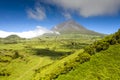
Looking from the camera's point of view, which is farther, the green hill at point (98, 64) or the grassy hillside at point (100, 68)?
the green hill at point (98, 64)

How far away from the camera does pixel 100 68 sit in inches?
2345

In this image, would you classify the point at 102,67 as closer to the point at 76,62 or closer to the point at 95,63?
the point at 95,63

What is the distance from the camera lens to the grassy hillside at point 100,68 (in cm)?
5672

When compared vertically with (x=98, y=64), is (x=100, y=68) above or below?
below

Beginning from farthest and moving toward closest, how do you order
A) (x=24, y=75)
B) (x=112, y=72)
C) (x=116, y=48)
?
(x=24, y=75) → (x=116, y=48) → (x=112, y=72)

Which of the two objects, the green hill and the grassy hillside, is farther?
the green hill

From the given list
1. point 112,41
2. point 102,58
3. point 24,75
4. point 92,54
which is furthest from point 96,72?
point 24,75

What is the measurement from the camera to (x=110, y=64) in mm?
59938

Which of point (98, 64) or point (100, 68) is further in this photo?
point (98, 64)

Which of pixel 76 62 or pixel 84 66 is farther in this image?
pixel 76 62

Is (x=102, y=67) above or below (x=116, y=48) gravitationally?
below

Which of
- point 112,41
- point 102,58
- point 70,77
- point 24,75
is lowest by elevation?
point 24,75

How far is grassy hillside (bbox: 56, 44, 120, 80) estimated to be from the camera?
5672 centimetres

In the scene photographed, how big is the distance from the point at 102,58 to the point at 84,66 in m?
6.16
